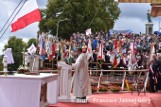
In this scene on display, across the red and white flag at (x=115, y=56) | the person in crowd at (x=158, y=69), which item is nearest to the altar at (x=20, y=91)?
the person in crowd at (x=158, y=69)

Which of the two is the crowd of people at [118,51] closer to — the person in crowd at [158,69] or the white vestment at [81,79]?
the person in crowd at [158,69]

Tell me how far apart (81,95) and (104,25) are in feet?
153

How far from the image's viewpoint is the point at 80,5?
57375mm

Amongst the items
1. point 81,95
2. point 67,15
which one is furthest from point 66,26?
point 81,95

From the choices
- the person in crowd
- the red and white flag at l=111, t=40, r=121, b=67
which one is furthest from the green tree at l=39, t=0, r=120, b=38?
the person in crowd

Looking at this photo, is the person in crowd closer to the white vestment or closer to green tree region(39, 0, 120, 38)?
the white vestment

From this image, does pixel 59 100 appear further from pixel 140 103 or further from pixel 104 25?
pixel 104 25

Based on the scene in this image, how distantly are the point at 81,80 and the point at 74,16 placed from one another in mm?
45154

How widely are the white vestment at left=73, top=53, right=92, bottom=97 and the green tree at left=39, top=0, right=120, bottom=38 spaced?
135 feet

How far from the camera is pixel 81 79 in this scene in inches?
466

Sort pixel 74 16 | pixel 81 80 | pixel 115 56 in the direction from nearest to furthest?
pixel 81 80 → pixel 115 56 → pixel 74 16

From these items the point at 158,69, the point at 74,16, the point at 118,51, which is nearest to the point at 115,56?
the point at 118,51

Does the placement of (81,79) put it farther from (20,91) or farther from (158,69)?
(158,69)

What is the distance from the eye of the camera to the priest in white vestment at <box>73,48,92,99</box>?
38.6 feet
